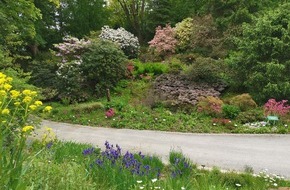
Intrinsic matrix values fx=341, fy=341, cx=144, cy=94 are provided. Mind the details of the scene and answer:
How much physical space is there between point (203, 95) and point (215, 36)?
6.63m

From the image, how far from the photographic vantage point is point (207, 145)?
913 centimetres

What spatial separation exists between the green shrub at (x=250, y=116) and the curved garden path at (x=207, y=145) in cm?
129

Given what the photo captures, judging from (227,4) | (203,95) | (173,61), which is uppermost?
(227,4)

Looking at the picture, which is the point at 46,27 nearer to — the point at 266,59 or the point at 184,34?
the point at 184,34

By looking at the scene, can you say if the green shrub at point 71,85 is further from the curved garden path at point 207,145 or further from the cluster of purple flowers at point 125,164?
the cluster of purple flowers at point 125,164

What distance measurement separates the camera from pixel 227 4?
1917cm

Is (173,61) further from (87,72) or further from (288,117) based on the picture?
(288,117)

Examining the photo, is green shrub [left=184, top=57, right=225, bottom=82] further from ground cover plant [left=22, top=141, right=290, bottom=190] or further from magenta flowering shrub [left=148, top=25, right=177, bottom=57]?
ground cover plant [left=22, top=141, right=290, bottom=190]

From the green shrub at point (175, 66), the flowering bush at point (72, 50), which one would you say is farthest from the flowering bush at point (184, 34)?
the flowering bush at point (72, 50)

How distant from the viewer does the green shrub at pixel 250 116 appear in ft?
37.4

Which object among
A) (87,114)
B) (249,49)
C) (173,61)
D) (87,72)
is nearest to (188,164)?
(87,114)

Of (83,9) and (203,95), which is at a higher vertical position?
(83,9)

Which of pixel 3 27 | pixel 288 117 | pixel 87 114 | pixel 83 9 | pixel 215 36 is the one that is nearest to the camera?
pixel 3 27

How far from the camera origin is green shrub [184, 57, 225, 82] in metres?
14.8
